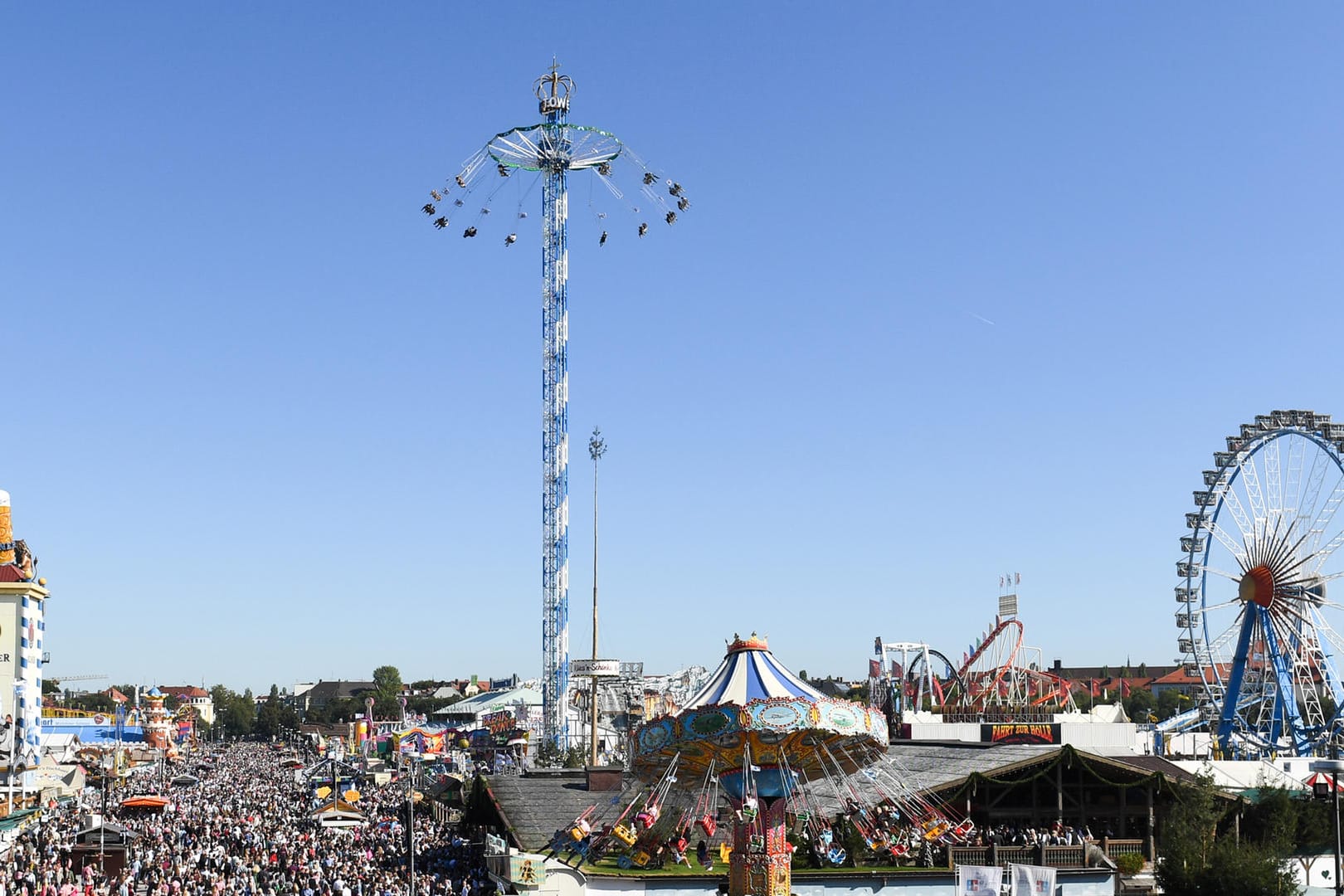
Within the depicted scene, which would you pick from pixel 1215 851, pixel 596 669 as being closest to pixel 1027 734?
pixel 1215 851

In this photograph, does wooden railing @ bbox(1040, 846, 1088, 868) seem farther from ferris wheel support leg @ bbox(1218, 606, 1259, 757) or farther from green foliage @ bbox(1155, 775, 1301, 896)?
ferris wheel support leg @ bbox(1218, 606, 1259, 757)

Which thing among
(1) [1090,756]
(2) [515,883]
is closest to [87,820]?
(2) [515,883]

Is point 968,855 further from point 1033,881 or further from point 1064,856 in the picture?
point 1033,881

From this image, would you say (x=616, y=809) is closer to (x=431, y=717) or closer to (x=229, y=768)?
(x=229, y=768)

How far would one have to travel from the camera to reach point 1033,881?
2934 cm

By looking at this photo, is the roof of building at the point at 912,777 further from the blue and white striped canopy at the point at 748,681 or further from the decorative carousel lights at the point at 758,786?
the blue and white striped canopy at the point at 748,681

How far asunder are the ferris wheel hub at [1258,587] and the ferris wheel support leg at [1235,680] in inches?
41.3

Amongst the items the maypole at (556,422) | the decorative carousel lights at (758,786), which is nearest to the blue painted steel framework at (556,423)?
the maypole at (556,422)

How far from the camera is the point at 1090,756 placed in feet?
136

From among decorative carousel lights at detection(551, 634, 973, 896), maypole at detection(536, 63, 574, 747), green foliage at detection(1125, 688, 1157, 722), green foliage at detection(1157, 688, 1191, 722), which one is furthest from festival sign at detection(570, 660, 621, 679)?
green foliage at detection(1157, 688, 1191, 722)

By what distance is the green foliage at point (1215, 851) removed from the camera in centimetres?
3316

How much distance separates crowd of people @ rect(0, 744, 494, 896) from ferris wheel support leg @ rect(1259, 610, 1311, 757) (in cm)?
4248

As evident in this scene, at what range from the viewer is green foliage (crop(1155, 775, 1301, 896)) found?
109 feet

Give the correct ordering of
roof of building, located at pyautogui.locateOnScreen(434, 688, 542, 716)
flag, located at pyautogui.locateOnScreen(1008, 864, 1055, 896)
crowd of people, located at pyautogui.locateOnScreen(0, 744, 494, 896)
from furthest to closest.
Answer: roof of building, located at pyautogui.locateOnScreen(434, 688, 542, 716) → crowd of people, located at pyautogui.locateOnScreen(0, 744, 494, 896) → flag, located at pyautogui.locateOnScreen(1008, 864, 1055, 896)
